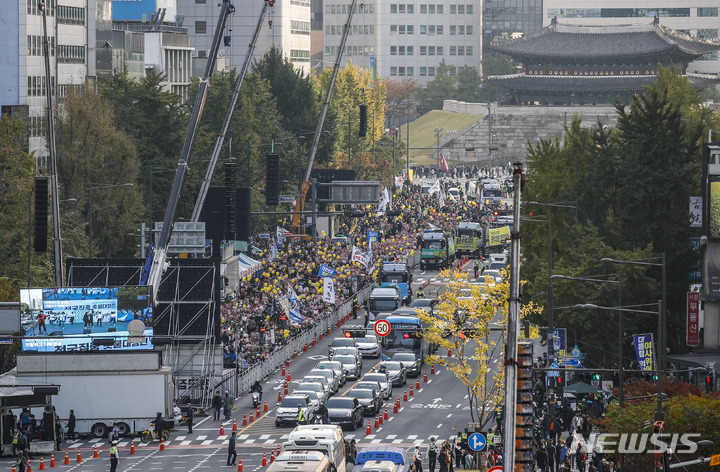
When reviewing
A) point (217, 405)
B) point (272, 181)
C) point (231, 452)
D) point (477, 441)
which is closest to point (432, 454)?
point (231, 452)

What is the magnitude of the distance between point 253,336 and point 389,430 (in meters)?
18.5

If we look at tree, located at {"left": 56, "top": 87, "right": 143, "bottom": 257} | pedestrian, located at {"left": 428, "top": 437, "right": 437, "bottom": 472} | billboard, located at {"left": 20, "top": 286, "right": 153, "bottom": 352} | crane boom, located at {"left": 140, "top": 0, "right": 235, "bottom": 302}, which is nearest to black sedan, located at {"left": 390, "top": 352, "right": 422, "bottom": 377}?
crane boom, located at {"left": 140, "top": 0, "right": 235, "bottom": 302}

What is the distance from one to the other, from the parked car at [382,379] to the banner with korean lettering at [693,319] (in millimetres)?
13270

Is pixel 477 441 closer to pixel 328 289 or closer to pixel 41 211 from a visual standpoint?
pixel 41 211

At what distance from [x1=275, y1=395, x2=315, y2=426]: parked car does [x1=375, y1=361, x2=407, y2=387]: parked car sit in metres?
9.12

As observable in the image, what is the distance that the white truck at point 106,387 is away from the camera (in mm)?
62219

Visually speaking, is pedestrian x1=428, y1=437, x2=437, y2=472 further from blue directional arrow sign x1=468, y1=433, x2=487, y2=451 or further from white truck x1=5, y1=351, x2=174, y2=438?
white truck x1=5, y1=351, x2=174, y2=438

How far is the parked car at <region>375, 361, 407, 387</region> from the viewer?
239 feet

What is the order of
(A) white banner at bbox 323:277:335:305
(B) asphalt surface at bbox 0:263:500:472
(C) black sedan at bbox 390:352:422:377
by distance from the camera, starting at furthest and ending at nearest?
(A) white banner at bbox 323:277:335:305
(C) black sedan at bbox 390:352:422:377
(B) asphalt surface at bbox 0:263:500:472

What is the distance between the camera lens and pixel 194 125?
66125 mm

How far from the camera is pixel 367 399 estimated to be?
65562 mm

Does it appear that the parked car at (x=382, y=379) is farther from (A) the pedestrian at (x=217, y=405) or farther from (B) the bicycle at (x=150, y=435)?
(B) the bicycle at (x=150, y=435)

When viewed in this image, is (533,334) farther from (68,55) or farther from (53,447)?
(68,55)

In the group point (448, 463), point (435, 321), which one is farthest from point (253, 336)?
point (448, 463)
